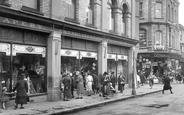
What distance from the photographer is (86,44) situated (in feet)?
62.7

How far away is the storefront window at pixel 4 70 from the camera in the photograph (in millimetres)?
12625

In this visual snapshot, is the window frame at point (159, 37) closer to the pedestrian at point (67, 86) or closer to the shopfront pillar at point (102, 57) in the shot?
the shopfront pillar at point (102, 57)

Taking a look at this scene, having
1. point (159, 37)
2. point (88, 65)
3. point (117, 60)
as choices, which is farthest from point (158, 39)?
point (88, 65)

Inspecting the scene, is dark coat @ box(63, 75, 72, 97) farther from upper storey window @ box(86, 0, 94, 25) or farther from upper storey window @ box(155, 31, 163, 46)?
upper storey window @ box(155, 31, 163, 46)

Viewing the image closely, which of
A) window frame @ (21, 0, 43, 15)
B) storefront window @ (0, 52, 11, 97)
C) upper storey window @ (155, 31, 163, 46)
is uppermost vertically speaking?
upper storey window @ (155, 31, 163, 46)

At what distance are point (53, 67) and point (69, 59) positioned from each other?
7.33 ft

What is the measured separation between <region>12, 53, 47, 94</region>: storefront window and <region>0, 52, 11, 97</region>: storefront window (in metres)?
0.43

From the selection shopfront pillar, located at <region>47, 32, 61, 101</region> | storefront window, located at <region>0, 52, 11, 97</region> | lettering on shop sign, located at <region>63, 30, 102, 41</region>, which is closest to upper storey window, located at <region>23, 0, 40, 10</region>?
shopfront pillar, located at <region>47, 32, 61, 101</region>

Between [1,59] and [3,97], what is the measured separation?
6.26 ft

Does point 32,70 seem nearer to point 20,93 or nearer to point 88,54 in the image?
point 20,93

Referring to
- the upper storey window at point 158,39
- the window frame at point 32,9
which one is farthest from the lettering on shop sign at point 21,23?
the upper storey window at point 158,39

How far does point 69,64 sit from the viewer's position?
17.5 m

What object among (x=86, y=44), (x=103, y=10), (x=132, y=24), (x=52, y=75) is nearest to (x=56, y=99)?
(x=52, y=75)

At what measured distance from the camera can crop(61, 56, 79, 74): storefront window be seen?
1683 centimetres
